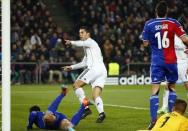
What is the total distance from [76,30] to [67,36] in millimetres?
2275

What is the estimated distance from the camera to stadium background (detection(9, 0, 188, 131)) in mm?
30125

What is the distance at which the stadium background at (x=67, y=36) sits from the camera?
1186 inches

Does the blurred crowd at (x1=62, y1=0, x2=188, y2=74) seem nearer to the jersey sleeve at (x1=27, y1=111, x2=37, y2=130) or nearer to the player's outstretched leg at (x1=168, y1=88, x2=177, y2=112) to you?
the player's outstretched leg at (x1=168, y1=88, x2=177, y2=112)

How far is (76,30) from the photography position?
35.1 meters

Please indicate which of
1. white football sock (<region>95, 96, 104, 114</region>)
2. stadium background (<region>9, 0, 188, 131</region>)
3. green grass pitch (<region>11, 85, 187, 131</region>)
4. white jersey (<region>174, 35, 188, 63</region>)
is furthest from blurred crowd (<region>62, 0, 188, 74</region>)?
white football sock (<region>95, 96, 104, 114</region>)

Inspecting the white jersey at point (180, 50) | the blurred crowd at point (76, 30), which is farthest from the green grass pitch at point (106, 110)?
the blurred crowd at point (76, 30)

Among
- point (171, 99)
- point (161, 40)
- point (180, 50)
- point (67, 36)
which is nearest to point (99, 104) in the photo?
point (171, 99)

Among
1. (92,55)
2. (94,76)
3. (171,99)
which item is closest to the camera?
(171,99)

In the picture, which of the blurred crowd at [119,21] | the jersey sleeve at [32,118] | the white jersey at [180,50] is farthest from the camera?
the blurred crowd at [119,21]

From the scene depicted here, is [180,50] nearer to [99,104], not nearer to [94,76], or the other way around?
[94,76]

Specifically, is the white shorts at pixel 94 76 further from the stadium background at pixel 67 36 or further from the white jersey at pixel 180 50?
the stadium background at pixel 67 36

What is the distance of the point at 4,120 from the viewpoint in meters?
9.09

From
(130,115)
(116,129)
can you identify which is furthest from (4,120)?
(130,115)

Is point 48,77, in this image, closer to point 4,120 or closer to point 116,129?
point 116,129
